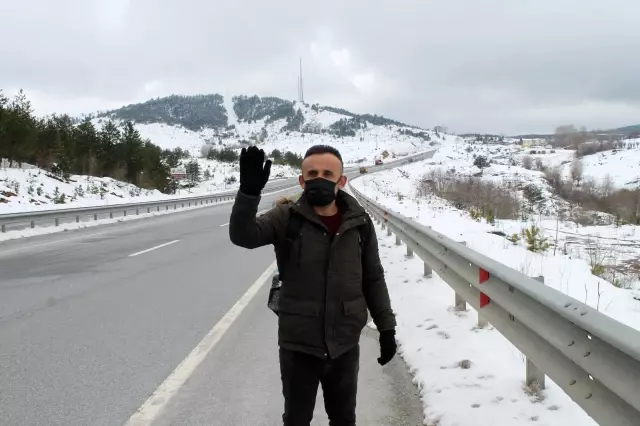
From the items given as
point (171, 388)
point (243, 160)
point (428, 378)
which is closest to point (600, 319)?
point (243, 160)

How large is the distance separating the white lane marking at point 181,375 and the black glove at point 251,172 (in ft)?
6.69

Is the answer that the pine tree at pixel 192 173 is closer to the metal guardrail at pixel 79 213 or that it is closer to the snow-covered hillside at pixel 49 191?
the snow-covered hillside at pixel 49 191

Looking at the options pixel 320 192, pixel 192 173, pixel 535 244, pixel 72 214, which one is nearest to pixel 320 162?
pixel 320 192

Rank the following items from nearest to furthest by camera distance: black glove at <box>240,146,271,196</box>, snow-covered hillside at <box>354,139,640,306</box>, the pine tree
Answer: black glove at <box>240,146,271,196</box>, snow-covered hillside at <box>354,139,640,306</box>, the pine tree

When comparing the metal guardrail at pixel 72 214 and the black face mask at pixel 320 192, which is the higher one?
the black face mask at pixel 320 192

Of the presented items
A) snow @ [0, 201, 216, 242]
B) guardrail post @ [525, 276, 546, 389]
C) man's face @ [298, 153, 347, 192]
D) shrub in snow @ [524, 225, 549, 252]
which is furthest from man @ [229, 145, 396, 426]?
snow @ [0, 201, 216, 242]

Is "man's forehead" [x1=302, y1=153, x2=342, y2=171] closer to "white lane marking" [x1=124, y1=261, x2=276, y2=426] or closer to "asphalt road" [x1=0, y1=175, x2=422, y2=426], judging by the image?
"asphalt road" [x1=0, y1=175, x2=422, y2=426]

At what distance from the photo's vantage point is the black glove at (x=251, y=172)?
2.32m

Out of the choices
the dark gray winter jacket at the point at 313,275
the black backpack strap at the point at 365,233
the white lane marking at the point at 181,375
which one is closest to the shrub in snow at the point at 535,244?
the white lane marking at the point at 181,375

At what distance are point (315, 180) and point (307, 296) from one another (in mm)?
574

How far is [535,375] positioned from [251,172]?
2696mm

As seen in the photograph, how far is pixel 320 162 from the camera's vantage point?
8.20ft

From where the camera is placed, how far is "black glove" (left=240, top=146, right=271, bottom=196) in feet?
7.60

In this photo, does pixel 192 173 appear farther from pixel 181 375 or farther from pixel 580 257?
pixel 181 375
